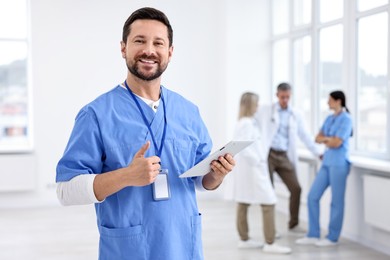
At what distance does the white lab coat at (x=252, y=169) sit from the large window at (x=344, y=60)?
4.04 ft

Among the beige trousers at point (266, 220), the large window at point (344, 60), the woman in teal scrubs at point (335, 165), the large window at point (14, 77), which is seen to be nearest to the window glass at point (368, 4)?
the large window at point (344, 60)

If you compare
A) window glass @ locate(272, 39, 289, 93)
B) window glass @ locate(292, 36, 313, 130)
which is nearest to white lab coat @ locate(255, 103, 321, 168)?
window glass @ locate(292, 36, 313, 130)

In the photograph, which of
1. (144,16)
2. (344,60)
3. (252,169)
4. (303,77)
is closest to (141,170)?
(144,16)

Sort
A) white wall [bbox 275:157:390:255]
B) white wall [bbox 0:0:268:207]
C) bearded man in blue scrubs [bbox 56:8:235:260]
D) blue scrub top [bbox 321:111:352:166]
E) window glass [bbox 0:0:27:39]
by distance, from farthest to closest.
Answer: window glass [bbox 0:0:27:39], white wall [bbox 0:0:268:207], blue scrub top [bbox 321:111:352:166], white wall [bbox 275:157:390:255], bearded man in blue scrubs [bbox 56:8:235:260]

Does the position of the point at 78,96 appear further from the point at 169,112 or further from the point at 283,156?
the point at 169,112

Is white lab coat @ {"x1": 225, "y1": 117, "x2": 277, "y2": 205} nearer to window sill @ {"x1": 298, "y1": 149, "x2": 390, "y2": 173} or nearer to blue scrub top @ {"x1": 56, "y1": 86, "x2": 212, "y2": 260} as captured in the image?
window sill @ {"x1": 298, "y1": 149, "x2": 390, "y2": 173}

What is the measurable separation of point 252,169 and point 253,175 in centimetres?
5

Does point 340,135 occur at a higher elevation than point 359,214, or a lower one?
higher

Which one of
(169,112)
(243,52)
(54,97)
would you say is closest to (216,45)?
(243,52)

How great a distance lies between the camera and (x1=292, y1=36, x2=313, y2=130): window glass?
607 cm

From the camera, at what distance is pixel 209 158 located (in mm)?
1492

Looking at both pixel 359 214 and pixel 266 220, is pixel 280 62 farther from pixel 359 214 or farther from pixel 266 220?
pixel 266 220

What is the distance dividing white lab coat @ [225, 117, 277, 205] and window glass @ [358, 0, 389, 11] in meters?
1.65

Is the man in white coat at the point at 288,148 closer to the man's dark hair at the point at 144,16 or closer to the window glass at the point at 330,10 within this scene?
the window glass at the point at 330,10
